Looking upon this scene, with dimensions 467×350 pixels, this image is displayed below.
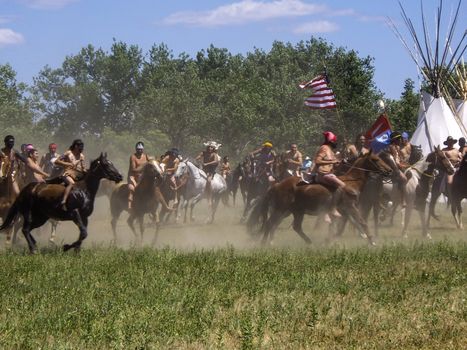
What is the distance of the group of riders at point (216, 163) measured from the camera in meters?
19.4

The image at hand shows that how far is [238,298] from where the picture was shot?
1226cm

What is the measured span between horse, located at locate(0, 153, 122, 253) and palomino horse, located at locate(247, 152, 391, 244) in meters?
3.78

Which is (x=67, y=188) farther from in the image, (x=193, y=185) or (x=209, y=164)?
(x=209, y=164)

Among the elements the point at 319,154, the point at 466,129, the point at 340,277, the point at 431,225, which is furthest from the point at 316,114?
the point at 340,277

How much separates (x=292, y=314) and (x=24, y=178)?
13074mm

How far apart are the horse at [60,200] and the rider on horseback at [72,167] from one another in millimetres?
108

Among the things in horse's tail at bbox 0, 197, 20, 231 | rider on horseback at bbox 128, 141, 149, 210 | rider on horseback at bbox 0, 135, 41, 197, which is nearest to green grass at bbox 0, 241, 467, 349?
horse's tail at bbox 0, 197, 20, 231

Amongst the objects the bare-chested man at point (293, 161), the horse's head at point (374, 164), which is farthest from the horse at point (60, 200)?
the bare-chested man at point (293, 161)

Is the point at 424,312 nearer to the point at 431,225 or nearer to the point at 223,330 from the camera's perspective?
the point at 223,330

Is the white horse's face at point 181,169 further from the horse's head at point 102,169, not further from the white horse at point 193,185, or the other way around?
the horse's head at point 102,169

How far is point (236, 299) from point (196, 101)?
86.6m

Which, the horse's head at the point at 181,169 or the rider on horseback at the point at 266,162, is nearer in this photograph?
the horse's head at the point at 181,169

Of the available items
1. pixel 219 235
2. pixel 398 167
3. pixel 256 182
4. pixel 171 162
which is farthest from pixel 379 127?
pixel 219 235

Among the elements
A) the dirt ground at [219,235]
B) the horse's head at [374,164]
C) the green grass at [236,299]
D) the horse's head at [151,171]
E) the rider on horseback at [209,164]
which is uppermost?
the horse's head at [374,164]
